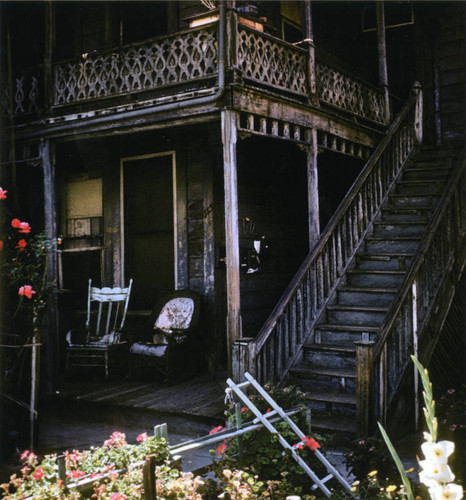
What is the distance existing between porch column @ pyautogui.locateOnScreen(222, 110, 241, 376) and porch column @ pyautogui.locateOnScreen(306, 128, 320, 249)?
1.68 meters

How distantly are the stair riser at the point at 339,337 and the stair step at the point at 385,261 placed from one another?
130 centimetres

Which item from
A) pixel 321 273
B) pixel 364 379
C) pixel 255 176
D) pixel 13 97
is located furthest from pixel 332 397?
pixel 13 97

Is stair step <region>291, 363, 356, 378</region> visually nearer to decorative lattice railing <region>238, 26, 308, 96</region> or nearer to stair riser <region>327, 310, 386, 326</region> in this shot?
stair riser <region>327, 310, 386, 326</region>

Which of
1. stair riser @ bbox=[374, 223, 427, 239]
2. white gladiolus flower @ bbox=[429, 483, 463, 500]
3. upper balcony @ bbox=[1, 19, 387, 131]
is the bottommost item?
white gladiolus flower @ bbox=[429, 483, 463, 500]

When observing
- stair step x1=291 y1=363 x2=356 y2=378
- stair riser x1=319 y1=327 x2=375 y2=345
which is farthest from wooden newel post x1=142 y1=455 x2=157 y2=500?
stair riser x1=319 y1=327 x2=375 y2=345

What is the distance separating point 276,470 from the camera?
4.22 meters

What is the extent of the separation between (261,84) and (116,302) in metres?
4.32

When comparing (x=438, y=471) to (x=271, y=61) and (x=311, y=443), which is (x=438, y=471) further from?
(x=271, y=61)

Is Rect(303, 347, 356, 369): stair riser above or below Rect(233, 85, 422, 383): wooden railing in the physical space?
below

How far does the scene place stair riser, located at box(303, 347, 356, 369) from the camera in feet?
22.9

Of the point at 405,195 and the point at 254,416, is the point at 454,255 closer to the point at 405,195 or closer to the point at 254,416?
the point at 405,195

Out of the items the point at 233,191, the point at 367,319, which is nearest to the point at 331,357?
the point at 367,319

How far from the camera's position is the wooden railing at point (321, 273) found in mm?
6598

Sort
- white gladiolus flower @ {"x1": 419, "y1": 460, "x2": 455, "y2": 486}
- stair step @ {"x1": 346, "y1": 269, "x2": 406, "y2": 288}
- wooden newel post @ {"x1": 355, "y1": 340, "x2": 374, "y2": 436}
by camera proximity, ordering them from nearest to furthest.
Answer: white gladiolus flower @ {"x1": 419, "y1": 460, "x2": 455, "y2": 486}, wooden newel post @ {"x1": 355, "y1": 340, "x2": 374, "y2": 436}, stair step @ {"x1": 346, "y1": 269, "x2": 406, "y2": 288}
